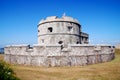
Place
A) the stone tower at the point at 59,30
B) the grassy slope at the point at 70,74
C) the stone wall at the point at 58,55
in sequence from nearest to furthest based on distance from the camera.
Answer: the grassy slope at the point at 70,74 → the stone wall at the point at 58,55 → the stone tower at the point at 59,30

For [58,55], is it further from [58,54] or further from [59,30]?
[59,30]

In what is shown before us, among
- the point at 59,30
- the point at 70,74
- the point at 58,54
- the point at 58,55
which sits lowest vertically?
the point at 70,74

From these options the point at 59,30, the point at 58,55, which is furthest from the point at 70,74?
the point at 59,30

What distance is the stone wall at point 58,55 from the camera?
15.7 meters

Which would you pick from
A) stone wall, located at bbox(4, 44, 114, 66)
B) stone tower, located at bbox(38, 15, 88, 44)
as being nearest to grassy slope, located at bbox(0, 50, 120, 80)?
stone wall, located at bbox(4, 44, 114, 66)

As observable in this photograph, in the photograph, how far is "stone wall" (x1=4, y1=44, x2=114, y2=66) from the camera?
15664 mm

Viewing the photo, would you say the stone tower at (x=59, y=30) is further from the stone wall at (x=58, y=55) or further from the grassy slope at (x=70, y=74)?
the grassy slope at (x=70, y=74)

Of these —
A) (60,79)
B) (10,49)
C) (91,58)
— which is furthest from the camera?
(10,49)

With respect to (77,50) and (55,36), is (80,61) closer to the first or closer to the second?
(77,50)

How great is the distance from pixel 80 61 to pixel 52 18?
10475 mm

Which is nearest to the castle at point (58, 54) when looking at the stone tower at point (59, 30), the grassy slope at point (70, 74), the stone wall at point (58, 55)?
the stone wall at point (58, 55)

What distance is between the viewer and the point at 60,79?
10.1 m

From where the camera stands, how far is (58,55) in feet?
51.4

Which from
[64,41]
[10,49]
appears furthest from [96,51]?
[10,49]
